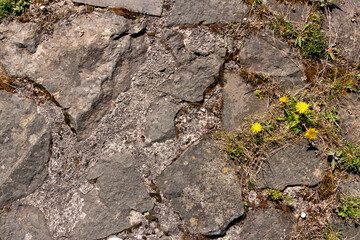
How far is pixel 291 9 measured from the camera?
2564mm

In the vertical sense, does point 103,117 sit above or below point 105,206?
above

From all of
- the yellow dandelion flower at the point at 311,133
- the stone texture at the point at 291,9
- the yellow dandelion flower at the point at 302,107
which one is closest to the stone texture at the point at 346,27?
the stone texture at the point at 291,9

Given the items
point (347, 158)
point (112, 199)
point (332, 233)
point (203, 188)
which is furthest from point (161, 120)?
point (332, 233)

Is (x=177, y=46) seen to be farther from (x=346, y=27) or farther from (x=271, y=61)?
(x=346, y=27)

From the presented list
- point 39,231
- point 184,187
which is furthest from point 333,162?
point 39,231

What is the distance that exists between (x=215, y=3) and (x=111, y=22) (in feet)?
2.93

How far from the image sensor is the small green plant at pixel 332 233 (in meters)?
2.39

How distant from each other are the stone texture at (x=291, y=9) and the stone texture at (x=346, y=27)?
0.21 metres

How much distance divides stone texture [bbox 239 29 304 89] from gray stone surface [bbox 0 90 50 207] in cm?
177

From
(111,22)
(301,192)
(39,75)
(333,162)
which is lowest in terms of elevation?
(301,192)

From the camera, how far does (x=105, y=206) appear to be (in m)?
2.39

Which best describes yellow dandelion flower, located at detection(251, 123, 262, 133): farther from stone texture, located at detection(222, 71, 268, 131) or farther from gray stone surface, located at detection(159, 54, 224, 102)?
gray stone surface, located at detection(159, 54, 224, 102)

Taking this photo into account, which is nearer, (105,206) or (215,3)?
(105,206)

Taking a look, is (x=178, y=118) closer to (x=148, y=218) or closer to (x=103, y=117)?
(x=103, y=117)
